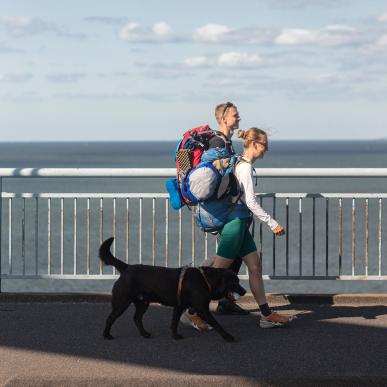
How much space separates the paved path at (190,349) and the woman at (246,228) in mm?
191

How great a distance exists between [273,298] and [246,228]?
4.75 feet

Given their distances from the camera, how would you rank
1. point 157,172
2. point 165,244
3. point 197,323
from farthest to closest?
point 165,244, point 157,172, point 197,323

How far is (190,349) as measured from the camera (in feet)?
23.6

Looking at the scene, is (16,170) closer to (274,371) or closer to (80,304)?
(80,304)

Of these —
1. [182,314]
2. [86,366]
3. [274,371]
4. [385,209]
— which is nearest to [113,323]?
[182,314]

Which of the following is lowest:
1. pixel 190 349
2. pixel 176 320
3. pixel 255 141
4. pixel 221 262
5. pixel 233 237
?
pixel 190 349

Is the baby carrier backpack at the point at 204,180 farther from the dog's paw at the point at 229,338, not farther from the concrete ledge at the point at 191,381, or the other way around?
the concrete ledge at the point at 191,381

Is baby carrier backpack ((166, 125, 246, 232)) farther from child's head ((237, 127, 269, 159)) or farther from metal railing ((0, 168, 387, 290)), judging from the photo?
metal railing ((0, 168, 387, 290))

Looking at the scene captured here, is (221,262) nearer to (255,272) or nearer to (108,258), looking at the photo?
(255,272)

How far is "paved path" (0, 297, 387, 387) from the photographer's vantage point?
19.5ft

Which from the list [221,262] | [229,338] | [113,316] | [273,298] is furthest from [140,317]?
[273,298]

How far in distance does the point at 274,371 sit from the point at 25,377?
1.56 meters

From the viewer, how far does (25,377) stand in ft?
19.4

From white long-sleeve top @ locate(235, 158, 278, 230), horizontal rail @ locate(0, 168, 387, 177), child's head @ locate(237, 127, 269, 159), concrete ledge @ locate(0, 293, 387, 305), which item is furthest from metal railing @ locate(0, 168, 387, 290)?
white long-sleeve top @ locate(235, 158, 278, 230)
